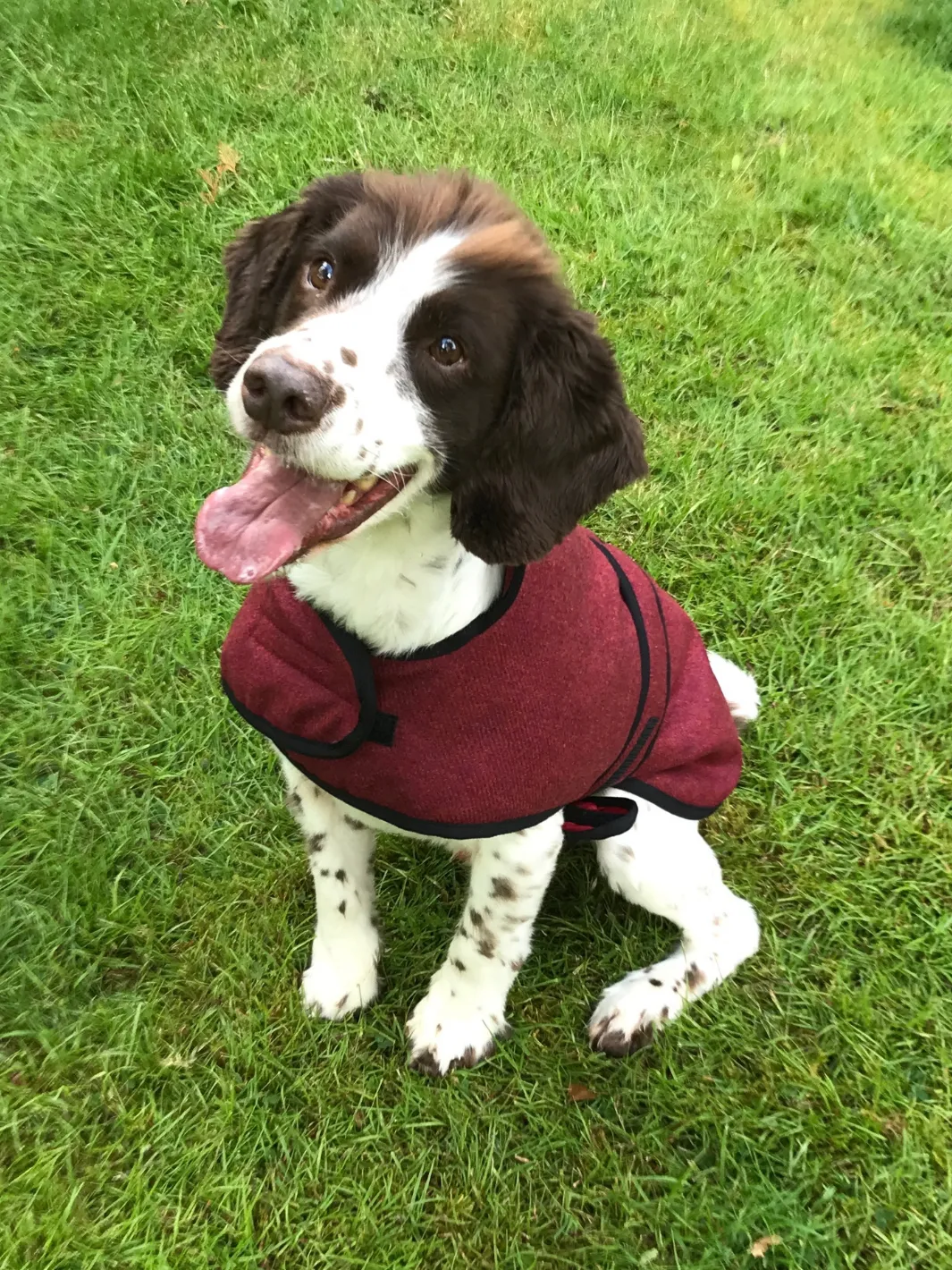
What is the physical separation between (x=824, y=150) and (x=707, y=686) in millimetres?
4231

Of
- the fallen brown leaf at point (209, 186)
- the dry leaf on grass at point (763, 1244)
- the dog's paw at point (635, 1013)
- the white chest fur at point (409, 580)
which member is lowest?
the dry leaf on grass at point (763, 1244)

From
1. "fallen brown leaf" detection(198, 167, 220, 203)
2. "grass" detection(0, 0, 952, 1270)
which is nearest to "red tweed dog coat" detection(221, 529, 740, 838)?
"grass" detection(0, 0, 952, 1270)

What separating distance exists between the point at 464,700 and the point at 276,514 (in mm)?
480

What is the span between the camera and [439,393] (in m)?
1.67

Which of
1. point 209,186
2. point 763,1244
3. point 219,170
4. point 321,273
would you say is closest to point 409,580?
point 321,273

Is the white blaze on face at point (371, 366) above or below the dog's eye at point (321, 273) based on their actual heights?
below

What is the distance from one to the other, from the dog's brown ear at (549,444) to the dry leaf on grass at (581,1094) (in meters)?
1.44

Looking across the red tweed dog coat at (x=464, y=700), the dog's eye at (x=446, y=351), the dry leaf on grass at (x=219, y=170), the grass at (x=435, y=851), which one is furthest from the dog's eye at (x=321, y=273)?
the dry leaf on grass at (x=219, y=170)

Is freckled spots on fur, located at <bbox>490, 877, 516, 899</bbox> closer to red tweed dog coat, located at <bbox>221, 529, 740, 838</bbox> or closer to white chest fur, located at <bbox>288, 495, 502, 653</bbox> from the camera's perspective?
red tweed dog coat, located at <bbox>221, 529, 740, 838</bbox>

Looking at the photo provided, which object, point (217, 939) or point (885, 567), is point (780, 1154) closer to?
point (217, 939)

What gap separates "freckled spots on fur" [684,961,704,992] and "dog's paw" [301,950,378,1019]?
2.64 ft

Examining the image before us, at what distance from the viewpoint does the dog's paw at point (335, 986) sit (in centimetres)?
243

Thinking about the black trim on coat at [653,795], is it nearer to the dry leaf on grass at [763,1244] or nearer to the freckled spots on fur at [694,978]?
the freckled spots on fur at [694,978]

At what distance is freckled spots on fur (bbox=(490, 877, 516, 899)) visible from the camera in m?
2.12
